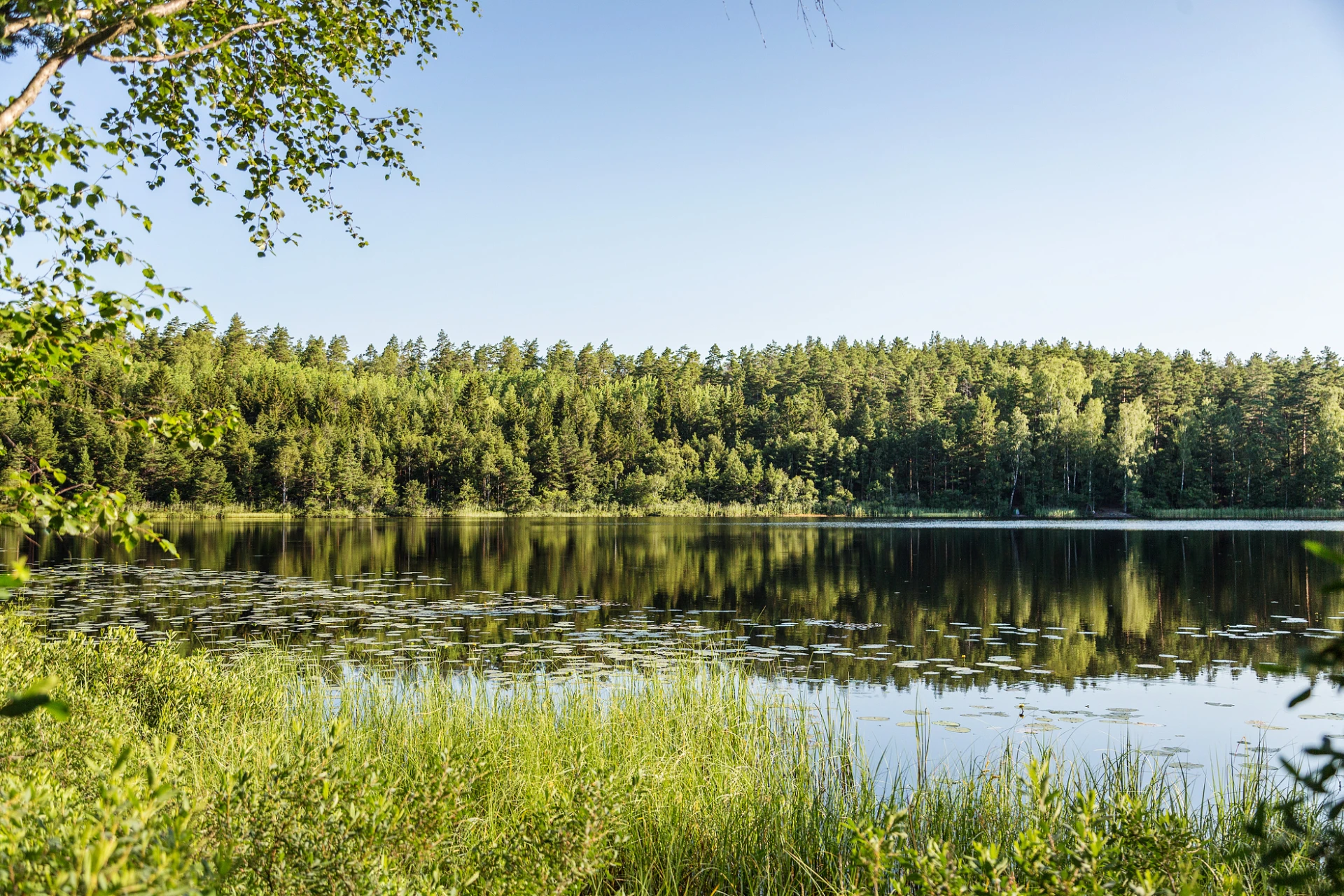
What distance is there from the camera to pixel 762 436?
109 meters

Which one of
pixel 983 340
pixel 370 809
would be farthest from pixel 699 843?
pixel 983 340

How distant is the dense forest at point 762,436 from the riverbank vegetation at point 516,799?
2716 inches

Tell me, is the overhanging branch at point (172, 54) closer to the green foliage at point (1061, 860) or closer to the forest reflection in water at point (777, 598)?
the green foliage at point (1061, 860)

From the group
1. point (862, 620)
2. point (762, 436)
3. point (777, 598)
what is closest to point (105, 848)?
point (862, 620)

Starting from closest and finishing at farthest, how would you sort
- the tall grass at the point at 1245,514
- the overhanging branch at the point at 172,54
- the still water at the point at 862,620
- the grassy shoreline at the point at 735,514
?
the overhanging branch at the point at 172,54 → the still water at the point at 862,620 → the tall grass at the point at 1245,514 → the grassy shoreline at the point at 735,514

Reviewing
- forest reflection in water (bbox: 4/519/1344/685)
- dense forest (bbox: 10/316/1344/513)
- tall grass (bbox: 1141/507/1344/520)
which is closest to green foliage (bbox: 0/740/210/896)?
forest reflection in water (bbox: 4/519/1344/685)

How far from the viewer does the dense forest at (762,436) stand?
78.5m

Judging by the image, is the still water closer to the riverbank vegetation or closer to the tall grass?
the riverbank vegetation

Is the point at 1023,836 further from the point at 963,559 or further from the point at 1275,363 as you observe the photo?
the point at 1275,363

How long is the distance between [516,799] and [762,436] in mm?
104398

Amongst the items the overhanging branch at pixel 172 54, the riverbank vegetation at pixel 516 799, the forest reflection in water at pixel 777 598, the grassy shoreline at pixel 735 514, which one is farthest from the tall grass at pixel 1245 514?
the overhanging branch at pixel 172 54

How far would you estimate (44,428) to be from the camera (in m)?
69.6

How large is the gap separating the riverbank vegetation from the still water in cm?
103

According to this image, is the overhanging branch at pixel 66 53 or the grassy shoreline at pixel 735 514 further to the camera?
the grassy shoreline at pixel 735 514
